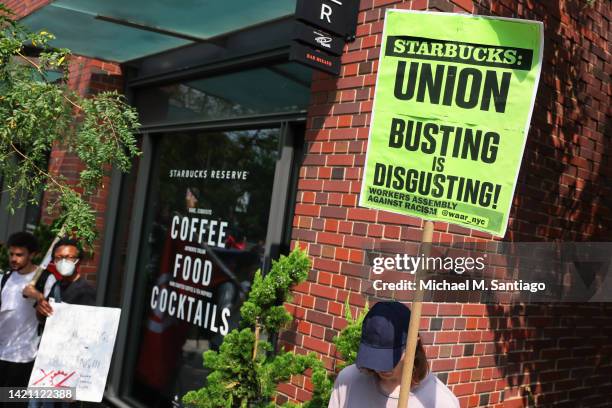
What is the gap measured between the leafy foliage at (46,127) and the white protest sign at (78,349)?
2.72 ft

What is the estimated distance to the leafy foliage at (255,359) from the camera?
3.38 metres

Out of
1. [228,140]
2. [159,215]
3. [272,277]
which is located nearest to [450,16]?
[272,277]

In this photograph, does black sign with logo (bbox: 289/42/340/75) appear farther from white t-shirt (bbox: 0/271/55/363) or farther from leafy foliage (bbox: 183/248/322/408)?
white t-shirt (bbox: 0/271/55/363)

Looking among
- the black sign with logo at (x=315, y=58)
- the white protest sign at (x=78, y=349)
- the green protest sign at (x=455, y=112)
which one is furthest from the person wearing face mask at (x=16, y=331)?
the green protest sign at (x=455, y=112)

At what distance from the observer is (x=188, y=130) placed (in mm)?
5953

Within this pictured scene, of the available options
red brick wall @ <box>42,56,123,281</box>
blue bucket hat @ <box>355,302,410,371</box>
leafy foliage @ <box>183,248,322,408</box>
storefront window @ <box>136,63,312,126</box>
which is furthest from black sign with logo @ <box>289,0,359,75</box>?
red brick wall @ <box>42,56,123,281</box>

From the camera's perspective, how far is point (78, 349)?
3.97 meters

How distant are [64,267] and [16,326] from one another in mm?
670

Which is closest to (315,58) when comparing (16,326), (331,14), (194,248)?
(331,14)

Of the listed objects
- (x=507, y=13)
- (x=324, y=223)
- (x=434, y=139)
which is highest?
(x=507, y=13)

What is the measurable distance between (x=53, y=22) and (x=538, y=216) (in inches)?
185

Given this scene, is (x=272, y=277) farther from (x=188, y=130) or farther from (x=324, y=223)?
(x=188, y=130)

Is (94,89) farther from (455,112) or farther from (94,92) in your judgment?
(455,112)

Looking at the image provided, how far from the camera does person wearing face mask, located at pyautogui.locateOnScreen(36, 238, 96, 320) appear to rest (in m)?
4.37
